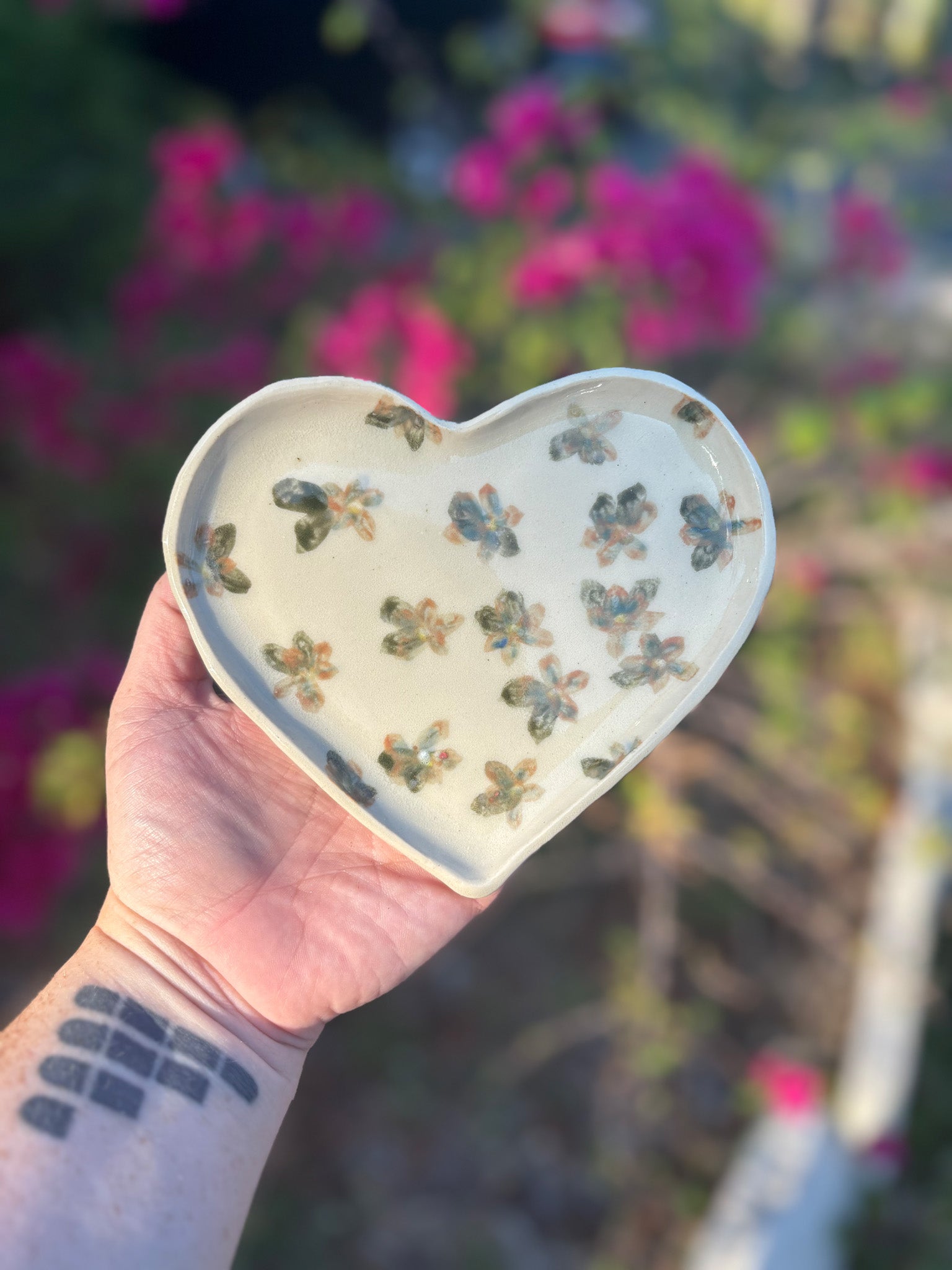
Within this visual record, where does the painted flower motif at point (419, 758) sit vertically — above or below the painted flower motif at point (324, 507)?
below

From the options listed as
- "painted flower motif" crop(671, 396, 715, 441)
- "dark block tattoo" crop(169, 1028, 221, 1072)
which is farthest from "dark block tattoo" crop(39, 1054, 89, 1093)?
"painted flower motif" crop(671, 396, 715, 441)

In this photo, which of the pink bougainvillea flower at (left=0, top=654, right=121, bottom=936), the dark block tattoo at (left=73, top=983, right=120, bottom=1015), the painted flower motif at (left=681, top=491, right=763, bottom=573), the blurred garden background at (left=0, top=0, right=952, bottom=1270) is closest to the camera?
the dark block tattoo at (left=73, top=983, right=120, bottom=1015)

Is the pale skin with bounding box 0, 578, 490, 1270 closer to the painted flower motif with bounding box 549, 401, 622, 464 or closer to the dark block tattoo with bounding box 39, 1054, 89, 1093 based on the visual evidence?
the dark block tattoo with bounding box 39, 1054, 89, 1093

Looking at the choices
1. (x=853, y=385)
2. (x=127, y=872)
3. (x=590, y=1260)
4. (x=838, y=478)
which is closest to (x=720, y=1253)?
(x=590, y=1260)

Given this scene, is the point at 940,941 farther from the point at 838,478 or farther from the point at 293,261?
the point at 293,261

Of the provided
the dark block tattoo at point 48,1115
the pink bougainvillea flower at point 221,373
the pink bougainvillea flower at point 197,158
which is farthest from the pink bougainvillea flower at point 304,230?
the dark block tattoo at point 48,1115

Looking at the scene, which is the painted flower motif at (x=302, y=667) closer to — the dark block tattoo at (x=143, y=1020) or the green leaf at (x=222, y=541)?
the green leaf at (x=222, y=541)
